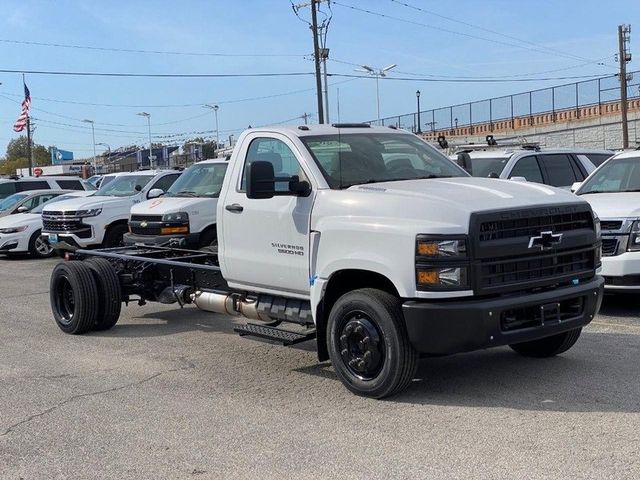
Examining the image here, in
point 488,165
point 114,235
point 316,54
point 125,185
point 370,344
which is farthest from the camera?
point 316,54

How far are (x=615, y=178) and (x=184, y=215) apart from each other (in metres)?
6.29

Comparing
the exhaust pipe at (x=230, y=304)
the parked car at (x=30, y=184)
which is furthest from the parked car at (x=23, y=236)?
the exhaust pipe at (x=230, y=304)

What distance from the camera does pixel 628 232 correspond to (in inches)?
322

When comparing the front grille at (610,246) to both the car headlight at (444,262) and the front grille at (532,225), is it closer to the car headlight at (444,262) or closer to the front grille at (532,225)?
the front grille at (532,225)

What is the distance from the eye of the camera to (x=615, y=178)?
9812 mm

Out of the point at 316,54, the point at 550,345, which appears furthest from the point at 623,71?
the point at 550,345

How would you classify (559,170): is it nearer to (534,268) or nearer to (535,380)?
(535,380)

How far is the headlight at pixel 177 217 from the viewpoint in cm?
1174

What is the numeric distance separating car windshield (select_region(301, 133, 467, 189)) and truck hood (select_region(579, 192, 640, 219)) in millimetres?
2486

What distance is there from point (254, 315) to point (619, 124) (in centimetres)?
3902

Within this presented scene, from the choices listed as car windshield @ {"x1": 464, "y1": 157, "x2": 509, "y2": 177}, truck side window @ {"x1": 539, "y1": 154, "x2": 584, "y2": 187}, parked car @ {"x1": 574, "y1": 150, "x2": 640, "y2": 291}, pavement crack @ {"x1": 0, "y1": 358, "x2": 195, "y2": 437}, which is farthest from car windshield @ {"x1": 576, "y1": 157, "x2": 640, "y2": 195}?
pavement crack @ {"x1": 0, "y1": 358, "x2": 195, "y2": 437}

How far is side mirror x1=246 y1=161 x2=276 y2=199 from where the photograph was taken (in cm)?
607

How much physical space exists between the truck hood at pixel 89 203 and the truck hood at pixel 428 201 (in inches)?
434

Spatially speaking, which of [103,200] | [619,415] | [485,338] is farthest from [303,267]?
[103,200]
